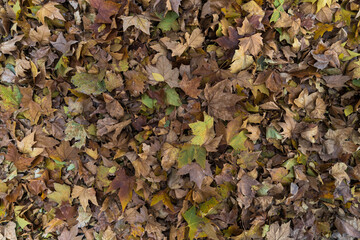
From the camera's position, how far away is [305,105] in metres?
1.35

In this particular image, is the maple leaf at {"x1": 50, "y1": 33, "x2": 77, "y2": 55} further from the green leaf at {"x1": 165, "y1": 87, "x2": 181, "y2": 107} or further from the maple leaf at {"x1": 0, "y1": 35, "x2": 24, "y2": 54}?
the green leaf at {"x1": 165, "y1": 87, "x2": 181, "y2": 107}

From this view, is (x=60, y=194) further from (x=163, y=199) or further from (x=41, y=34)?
(x=41, y=34)

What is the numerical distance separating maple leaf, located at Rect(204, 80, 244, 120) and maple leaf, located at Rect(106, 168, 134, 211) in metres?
0.48

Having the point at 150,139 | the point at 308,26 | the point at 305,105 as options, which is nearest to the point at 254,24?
the point at 308,26

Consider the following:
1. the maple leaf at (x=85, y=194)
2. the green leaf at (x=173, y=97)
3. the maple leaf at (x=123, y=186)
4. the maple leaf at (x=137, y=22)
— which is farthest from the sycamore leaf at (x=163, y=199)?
the maple leaf at (x=137, y=22)

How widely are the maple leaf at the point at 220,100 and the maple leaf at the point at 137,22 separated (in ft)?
1.20

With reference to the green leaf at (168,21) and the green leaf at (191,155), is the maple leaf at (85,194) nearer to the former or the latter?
the green leaf at (191,155)

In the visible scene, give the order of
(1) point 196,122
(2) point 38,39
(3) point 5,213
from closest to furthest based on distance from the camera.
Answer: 1. (1) point 196,122
2. (2) point 38,39
3. (3) point 5,213

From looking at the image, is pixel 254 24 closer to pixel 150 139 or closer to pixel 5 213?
pixel 150 139

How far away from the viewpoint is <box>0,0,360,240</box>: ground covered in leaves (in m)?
1.24

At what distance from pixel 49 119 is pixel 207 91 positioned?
760 millimetres

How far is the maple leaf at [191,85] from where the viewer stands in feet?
4.00

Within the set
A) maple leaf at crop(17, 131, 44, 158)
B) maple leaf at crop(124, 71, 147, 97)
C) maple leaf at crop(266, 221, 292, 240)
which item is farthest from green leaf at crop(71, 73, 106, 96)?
maple leaf at crop(266, 221, 292, 240)

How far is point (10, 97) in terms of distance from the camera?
1347 millimetres
